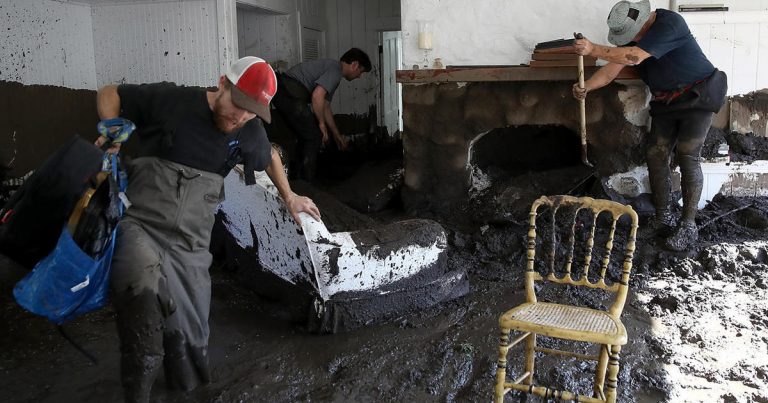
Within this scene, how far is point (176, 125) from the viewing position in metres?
2.90

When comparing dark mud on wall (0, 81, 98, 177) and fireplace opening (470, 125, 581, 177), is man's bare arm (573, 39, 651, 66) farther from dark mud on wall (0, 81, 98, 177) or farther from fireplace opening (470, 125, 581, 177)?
dark mud on wall (0, 81, 98, 177)

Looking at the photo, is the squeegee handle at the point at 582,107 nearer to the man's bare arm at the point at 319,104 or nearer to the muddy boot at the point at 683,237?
the muddy boot at the point at 683,237

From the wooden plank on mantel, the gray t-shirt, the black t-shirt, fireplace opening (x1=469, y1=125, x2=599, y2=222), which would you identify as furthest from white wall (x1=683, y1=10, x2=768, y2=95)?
the black t-shirt

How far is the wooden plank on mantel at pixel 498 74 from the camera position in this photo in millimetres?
5086

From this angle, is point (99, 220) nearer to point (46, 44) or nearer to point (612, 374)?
point (612, 374)

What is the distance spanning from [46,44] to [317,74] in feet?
9.17

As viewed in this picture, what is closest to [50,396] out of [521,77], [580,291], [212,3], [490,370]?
[490,370]

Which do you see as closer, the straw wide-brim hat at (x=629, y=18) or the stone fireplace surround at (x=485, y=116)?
the straw wide-brim hat at (x=629, y=18)

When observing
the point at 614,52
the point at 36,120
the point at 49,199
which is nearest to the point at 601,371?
the point at 49,199

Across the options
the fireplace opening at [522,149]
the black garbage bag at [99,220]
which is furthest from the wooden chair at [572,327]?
the fireplace opening at [522,149]

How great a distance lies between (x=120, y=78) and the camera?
7082 millimetres

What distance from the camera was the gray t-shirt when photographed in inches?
267

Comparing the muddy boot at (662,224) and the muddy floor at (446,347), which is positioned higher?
the muddy boot at (662,224)

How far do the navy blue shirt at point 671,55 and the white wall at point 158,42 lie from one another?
441cm
